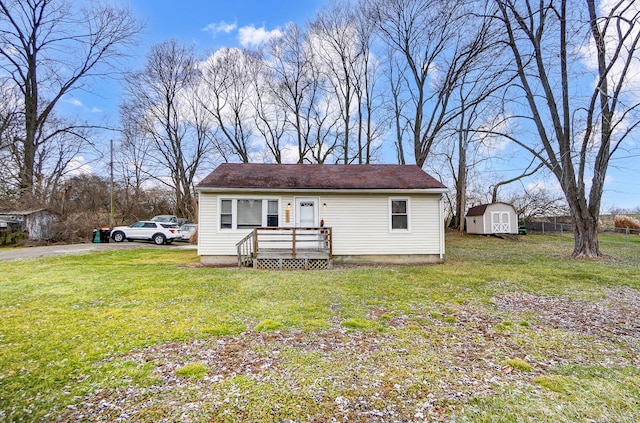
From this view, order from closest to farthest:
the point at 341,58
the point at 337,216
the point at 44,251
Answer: the point at 337,216
the point at 44,251
the point at 341,58

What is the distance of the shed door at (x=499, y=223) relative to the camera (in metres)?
21.3

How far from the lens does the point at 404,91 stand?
21938 mm

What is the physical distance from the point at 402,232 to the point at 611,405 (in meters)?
8.28

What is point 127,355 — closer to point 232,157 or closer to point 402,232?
point 402,232

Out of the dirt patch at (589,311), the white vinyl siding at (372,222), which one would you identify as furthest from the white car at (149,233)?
the dirt patch at (589,311)

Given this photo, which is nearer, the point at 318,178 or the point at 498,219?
the point at 318,178

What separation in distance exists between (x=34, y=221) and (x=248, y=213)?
1595 centimetres

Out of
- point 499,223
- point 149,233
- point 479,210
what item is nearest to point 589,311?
point 499,223

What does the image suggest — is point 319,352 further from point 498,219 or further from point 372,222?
point 498,219

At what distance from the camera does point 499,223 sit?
837 inches

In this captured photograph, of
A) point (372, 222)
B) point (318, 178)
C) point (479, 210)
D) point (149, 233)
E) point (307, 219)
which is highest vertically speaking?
point (318, 178)

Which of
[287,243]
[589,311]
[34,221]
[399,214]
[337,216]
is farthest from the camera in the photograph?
[34,221]

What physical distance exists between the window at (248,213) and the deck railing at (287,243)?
414mm

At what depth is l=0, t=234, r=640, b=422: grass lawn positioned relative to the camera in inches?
94.8
